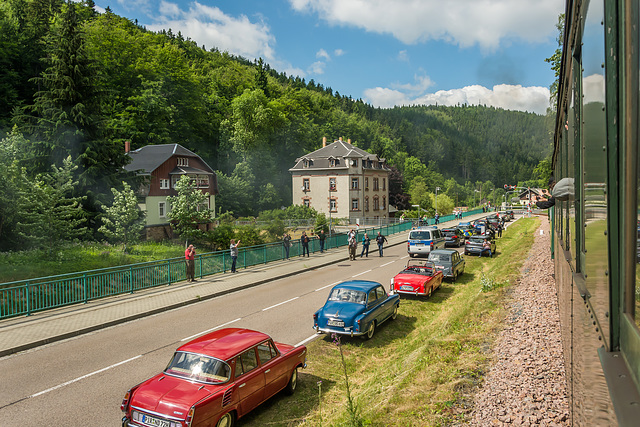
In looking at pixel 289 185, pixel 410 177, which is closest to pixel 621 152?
pixel 289 185

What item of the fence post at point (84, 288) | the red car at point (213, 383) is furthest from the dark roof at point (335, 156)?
the red car at point (213, 383)

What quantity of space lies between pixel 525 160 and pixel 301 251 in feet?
599

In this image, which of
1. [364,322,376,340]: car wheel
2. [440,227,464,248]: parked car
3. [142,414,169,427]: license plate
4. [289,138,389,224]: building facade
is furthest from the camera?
[289,138,389,224]: building facade

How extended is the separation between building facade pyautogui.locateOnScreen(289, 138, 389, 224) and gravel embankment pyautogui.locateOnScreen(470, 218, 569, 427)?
201 feet

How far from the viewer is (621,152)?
72.9 inches

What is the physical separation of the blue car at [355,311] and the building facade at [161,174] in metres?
35.3

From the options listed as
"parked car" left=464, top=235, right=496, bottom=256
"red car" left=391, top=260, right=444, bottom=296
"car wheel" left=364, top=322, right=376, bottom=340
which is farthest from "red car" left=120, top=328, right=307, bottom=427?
"parked car" left=464, top=235, right=496, bottom=256

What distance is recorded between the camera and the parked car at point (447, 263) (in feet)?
68.5

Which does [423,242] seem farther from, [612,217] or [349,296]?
[612,217]

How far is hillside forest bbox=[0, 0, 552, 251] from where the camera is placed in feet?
90.8

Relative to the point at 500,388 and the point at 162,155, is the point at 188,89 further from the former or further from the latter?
the point at 500,388

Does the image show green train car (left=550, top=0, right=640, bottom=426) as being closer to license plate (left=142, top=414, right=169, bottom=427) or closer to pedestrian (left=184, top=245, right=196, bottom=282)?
license plate (left=142, top=414, right=169, bottom=427)

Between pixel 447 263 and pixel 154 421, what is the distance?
16713 mm

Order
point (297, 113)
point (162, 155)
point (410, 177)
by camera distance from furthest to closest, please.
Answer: point (410, 177) → point (297, 113) → point (162, 155)
